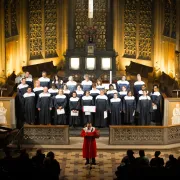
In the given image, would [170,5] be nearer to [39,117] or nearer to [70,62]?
[70,62]

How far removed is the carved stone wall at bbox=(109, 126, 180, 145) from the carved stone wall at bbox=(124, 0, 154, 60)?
6.83m

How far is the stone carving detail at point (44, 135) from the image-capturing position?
2033cm

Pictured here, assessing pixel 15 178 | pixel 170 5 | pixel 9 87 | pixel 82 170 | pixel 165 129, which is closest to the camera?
pixel 15 178

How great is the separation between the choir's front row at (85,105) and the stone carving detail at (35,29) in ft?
17.2

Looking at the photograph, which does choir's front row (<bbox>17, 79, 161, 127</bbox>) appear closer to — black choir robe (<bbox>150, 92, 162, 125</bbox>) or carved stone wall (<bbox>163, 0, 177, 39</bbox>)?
black choir robe (<bbox>150, 92, 162, 125</bbox>)

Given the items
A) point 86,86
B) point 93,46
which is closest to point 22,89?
point 86,86

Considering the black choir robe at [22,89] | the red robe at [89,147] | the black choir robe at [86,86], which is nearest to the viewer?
the red robe at [89,147]

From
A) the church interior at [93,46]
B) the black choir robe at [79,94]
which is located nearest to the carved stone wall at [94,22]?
the church interior at [93,46]

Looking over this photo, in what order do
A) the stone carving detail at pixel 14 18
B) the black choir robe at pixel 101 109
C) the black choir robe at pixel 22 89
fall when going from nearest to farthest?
the black choir robe at pixel 101 109, the black choir robe at pixel 22 89, the stone carving detail at pixel 14 18

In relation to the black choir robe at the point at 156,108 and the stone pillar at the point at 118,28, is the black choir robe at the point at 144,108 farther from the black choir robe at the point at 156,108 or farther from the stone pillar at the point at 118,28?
the stone pillar at the point at 118,28

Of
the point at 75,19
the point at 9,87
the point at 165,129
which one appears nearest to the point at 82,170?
the point at 165,129

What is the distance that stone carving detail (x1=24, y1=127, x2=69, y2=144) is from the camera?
2033cm

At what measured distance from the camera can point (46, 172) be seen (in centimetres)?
1452

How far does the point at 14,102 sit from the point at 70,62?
4520mm
